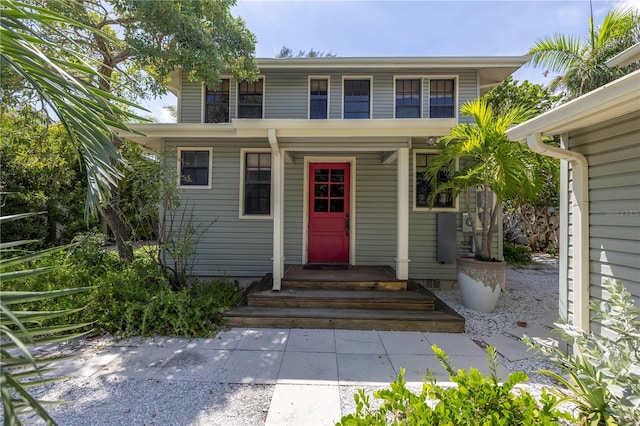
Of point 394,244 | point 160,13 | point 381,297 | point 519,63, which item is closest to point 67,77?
point 381,297

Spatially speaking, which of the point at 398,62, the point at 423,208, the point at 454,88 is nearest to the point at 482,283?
the point at 423,208

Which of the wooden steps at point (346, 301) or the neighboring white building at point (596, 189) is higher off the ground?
the neighboring white building at point (596, 189)

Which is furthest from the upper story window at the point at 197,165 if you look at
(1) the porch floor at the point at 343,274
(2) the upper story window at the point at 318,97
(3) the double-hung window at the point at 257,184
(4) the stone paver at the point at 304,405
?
(4) the stone paver at the point at 304,405

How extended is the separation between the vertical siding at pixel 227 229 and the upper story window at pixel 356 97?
2.50 meters

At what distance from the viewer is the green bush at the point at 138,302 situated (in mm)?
3717

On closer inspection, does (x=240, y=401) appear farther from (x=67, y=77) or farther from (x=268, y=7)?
(x=268, y=7)

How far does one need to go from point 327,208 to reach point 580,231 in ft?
13.4

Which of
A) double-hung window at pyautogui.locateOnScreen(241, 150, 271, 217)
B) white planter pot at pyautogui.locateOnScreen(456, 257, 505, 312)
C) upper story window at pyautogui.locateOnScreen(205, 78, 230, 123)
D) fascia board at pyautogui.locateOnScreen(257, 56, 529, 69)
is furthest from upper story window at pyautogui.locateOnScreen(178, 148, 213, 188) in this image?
white planter pot at pyautogui.locateOnScreen(456, 257, 505, 312)

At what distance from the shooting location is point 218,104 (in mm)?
6582

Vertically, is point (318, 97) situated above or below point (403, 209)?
above

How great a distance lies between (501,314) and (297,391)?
3.76 m

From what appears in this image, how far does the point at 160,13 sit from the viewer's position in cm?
442

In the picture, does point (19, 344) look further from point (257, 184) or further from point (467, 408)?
point (257, 184)

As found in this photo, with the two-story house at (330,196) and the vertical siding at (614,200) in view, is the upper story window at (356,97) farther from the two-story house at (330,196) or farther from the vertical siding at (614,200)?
the vertical siding at (614,200)
